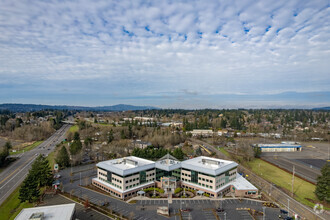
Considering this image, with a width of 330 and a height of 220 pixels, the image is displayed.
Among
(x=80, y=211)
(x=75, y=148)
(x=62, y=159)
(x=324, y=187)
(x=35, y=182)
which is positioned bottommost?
(x=80, y=211)

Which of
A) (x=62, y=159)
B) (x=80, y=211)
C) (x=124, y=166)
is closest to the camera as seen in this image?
(x=80, y=211)

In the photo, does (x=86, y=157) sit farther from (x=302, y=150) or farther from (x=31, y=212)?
(x=302, y=150)

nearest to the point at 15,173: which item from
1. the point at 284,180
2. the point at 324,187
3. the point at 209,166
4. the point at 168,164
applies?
the point at 168,164

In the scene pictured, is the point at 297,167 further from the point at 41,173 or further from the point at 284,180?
the point at 41,173

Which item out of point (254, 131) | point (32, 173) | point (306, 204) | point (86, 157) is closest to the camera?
point (306, 204)

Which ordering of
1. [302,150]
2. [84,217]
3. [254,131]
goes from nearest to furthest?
1. [84,217]
2. [302,150]
3. [254,131]

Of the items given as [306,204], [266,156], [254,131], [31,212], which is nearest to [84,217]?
[31,212]

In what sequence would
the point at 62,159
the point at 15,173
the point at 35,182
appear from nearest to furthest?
the point at 35,182
the point at 15,173
the point at 62,159
